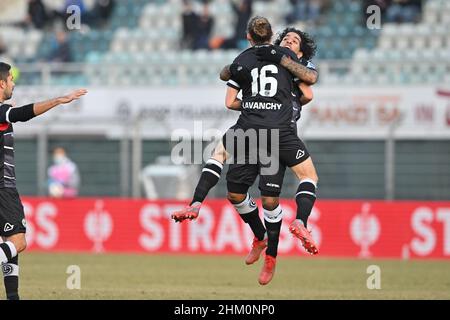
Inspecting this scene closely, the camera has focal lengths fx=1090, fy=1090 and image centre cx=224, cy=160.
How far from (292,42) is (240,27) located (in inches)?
527

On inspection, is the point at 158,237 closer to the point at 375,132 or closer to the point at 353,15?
the point at 375,132

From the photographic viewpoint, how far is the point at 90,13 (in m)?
28.7

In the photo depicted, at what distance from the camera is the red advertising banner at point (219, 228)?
21550 mm

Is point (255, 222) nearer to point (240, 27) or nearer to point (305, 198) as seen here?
point (305, 198)

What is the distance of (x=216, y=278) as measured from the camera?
16.8 metres

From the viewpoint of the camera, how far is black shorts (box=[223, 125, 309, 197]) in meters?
12.2

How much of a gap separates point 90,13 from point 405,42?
27.8 feet

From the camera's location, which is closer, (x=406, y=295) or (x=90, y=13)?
(x=406, y=295)

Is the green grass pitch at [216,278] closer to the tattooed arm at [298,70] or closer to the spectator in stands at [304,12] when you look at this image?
the tattooed arm at [298,70]

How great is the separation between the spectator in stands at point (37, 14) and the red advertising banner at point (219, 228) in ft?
24.1

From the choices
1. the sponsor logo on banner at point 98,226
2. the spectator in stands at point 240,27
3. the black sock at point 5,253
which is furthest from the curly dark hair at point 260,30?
the spectator in stands at point 240,27

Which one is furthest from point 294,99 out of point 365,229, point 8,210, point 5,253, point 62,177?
point 62,177

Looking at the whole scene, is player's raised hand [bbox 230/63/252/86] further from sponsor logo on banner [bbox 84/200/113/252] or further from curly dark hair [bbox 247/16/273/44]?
sponsor logo on banner [bbox 84/200/113/252]
